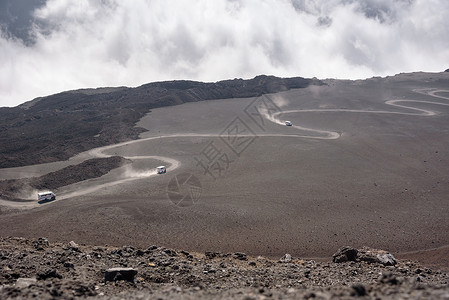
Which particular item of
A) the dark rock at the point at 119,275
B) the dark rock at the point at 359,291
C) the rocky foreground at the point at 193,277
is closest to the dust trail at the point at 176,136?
the rocky foreground at the point at 193,277

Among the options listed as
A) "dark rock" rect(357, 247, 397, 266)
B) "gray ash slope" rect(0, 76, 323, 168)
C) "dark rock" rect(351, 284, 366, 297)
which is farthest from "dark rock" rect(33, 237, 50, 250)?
"gray ash slope" rect(0, 76, 323, 168)

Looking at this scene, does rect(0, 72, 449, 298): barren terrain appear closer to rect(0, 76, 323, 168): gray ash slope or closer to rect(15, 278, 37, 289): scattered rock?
rect(0, 76, 323, 168): gray ash slope

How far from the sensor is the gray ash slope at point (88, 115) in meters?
53.4

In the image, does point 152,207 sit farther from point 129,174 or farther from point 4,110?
point 4,110

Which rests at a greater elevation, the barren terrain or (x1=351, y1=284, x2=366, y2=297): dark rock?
(x1=351, y1=284, x2=366, y2=297): dark rock

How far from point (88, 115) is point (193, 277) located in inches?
3069

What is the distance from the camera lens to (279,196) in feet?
93.5

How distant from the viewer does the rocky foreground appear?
7984 mm

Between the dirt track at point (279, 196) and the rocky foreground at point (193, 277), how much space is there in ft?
20.0

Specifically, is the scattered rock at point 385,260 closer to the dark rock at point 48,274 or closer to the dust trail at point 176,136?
the dark rock at point 48,274

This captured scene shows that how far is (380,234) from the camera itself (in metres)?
21.5

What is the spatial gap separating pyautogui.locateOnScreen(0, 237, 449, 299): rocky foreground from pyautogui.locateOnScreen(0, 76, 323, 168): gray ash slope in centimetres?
3975

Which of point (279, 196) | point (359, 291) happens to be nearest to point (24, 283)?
point (359, 291)

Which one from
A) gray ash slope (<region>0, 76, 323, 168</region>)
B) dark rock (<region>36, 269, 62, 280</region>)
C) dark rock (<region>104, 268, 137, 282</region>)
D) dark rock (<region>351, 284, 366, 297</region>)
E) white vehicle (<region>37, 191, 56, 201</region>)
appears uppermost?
gray ash slope (<region>0, 76, 323, 168</region>)
